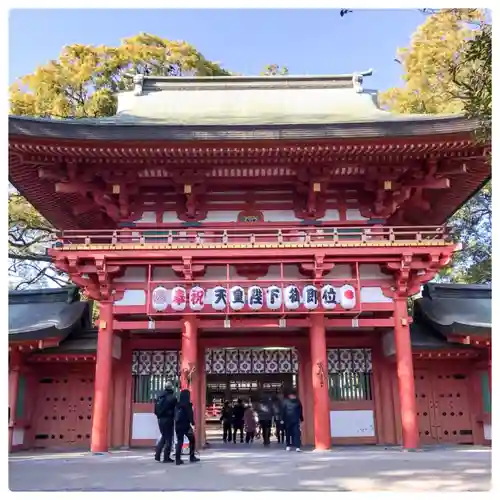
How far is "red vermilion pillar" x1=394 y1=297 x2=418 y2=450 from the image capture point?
483 inches

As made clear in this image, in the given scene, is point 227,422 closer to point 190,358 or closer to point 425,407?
point 190,358

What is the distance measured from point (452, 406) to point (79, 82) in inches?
775

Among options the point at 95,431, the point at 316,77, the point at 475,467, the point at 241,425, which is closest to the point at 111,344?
the point at 95,431

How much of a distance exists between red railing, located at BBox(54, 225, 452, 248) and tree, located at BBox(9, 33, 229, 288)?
449 inches

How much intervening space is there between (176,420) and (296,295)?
4.23m

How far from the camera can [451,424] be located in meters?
14.4

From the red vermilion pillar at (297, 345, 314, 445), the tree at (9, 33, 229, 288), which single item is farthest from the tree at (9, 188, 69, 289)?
the red vermilion pillar at (297, 345, 314, 445)

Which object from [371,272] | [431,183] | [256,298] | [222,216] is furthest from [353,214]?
[256,298]

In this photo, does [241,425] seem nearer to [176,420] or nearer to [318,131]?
[176,420]

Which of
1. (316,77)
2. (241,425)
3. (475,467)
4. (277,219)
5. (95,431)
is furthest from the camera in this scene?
(316,77)

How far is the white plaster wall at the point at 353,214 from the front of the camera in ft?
46.5

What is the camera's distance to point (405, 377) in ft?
→ 41.3

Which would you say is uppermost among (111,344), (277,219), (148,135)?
(148,135)

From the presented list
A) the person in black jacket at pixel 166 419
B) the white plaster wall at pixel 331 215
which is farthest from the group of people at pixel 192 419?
the white plaster wall at pixel 331 215
